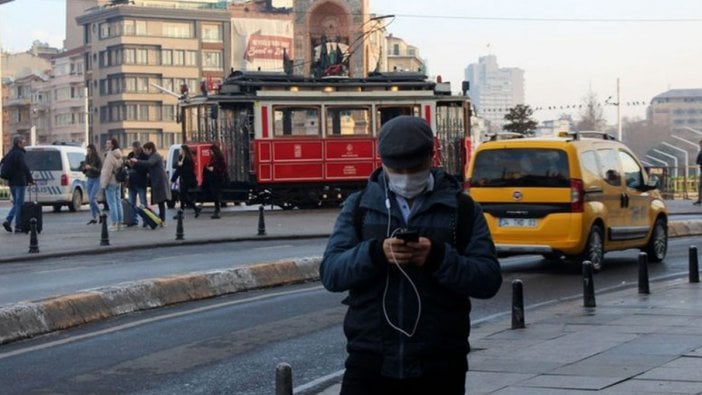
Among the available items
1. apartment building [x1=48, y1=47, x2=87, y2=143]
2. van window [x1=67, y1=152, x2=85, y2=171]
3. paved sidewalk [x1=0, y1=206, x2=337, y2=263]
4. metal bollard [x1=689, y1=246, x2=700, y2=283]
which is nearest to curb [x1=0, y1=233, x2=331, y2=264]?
paved sidewalk [x1=0, y1=206, x2=337, y2=263]

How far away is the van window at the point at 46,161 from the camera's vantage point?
3738 cm

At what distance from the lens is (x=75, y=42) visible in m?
164

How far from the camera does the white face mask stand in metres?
4.89

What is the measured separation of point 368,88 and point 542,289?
2243 centimetres

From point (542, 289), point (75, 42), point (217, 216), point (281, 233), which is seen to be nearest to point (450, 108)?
point (217, 216)

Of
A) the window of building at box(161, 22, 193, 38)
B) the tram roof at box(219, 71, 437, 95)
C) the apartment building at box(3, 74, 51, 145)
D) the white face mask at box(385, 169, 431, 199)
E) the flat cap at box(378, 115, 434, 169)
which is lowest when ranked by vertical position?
the white face mask at box(385, 169, 431, 199)

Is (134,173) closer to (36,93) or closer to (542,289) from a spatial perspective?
(542,289)

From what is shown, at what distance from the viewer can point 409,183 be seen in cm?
489

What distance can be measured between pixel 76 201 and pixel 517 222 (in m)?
23.1

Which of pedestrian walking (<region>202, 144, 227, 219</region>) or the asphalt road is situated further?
pedestrian walking (<region>202, 144, 227, 219</region>)

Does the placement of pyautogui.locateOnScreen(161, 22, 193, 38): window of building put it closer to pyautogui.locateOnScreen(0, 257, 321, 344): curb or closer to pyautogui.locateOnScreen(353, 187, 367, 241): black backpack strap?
pyautogui.locateOnScreen(0, 257, 321, 344): curb

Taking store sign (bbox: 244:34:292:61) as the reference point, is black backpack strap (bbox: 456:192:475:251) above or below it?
below

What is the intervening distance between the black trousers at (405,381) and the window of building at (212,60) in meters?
143

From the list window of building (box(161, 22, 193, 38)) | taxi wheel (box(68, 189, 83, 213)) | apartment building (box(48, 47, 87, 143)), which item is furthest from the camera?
apartment building (box(48, 47, 87, 143))
